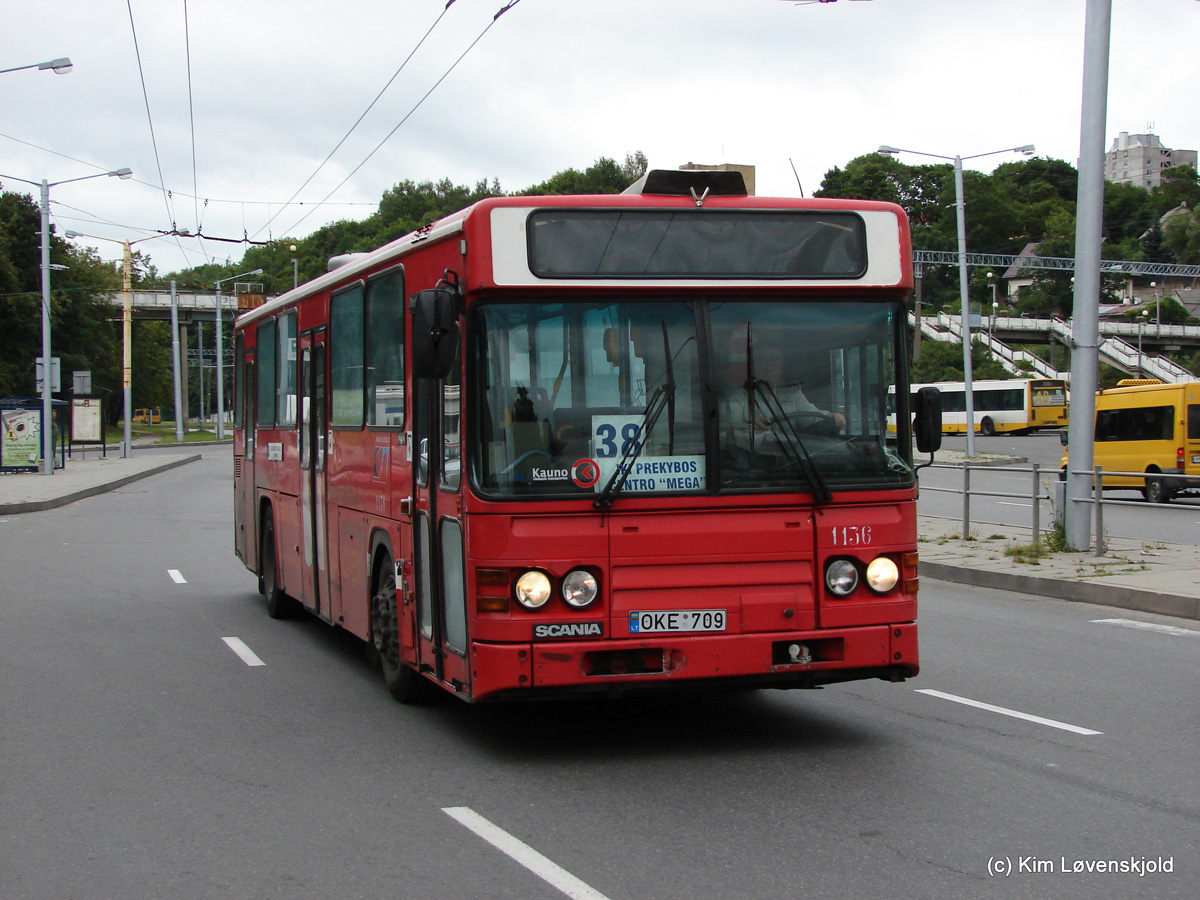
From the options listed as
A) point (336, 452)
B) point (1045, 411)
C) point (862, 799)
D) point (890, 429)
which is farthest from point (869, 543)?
point (1045, 411)

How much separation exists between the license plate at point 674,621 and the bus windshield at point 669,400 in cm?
57

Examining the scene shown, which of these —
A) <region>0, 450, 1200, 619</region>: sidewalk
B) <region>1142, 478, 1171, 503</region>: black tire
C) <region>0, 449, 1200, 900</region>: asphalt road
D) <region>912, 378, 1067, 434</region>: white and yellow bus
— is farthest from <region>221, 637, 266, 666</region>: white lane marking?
<region>912, 378, 1067, 434</region>: white and yellow bus

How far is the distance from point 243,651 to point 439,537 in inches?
156

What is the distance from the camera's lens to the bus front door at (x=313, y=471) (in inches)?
392

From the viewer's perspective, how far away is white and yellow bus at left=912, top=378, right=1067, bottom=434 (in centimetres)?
6925

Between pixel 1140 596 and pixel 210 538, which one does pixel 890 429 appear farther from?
pixel 210 538

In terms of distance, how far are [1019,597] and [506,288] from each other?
8706 mm

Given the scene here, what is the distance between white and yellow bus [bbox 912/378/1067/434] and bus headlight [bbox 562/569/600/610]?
211ft

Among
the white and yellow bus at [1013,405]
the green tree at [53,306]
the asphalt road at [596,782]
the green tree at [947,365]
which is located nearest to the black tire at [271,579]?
the asphalt road at [596,782]

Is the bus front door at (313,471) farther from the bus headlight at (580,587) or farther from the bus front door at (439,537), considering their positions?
the bus headlight at (580,587)

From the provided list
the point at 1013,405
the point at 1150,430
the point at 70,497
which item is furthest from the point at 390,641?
the point at 1013,405

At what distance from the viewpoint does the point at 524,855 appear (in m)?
5.05

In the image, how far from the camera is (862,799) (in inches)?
229

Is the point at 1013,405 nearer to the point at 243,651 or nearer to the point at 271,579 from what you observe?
the point at 271,579
